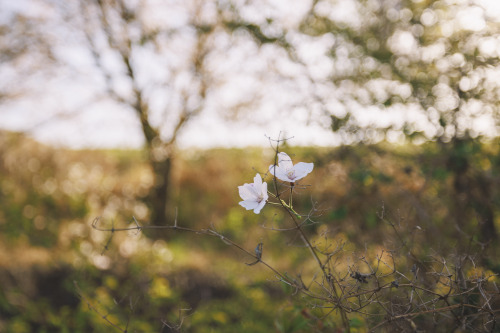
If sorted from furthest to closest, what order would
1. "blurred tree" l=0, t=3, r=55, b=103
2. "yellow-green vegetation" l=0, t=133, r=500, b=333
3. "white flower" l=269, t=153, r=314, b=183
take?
"blurred tree" l=0, t=3, r=55, b=103, "yellow-green vegetation" l=0, t=133, r=500, b=333, "white flower" l=269, t=153, r=314, b=183

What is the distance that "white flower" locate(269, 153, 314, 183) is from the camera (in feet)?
3.01

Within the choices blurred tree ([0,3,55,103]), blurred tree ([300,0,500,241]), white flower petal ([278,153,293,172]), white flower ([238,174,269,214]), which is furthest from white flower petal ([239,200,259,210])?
blurred tree ([0,3,55,103])

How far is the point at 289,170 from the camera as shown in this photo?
953mm

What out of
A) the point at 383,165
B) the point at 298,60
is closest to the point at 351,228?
the point at 383,165

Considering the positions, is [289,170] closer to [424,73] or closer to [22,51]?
[424,73]

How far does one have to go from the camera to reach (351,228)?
262 centimetres

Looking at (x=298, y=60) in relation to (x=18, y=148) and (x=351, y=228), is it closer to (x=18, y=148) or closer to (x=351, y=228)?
(x=351, y=228)

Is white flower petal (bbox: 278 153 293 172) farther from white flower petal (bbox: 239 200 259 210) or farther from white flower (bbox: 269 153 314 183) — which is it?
white flower petal (bbox: 239 200 259 210)

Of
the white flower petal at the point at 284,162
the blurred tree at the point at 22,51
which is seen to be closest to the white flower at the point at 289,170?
the white flower petal at the point at 284,162

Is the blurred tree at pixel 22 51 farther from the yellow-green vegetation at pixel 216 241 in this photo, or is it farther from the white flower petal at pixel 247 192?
the white flower petal at pixel 247 192

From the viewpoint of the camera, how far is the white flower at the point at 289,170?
92 cm

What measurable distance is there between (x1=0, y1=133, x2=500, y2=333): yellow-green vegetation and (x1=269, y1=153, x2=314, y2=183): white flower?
42 mm

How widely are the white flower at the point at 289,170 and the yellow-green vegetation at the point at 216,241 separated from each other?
0.14 ft

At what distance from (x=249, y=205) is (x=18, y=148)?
5098 millimetres
